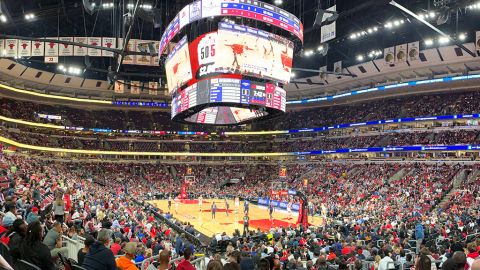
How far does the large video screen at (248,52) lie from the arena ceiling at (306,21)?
4.14 metres

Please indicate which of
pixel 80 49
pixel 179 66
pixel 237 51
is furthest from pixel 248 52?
pixel 80 49

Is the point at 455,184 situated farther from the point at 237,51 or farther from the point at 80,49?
the point at 80,49

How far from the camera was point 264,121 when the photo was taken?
124ft

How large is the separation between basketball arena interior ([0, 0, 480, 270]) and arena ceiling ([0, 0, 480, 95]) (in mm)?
183

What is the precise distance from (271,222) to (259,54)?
14474 mm

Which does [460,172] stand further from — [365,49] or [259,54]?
[259,54]

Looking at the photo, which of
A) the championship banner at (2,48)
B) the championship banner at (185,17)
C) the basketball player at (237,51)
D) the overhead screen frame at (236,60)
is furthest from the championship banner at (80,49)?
the basketball player at (237,51)

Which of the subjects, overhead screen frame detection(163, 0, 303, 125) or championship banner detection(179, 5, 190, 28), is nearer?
overhead screen frame detection(163, 0, 303, 125)

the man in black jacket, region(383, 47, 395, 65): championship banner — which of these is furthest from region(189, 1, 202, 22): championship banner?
region(383, 47, 395, 65): championship banner

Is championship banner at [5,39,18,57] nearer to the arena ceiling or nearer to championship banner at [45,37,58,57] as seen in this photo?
the arena ceiling

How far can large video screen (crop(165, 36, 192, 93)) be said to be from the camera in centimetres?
2291

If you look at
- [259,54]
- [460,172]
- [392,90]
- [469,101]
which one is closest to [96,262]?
[259,54]

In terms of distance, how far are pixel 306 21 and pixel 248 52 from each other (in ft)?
64.5

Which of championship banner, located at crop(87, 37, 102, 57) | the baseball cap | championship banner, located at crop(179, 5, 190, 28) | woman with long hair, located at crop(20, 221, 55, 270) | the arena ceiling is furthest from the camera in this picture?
the arena ceiling
